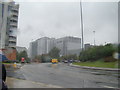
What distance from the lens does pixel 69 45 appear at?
102 meters

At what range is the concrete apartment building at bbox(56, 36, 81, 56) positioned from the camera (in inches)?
3955

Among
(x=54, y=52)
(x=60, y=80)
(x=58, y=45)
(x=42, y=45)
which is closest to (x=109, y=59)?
(x=60, y=80)

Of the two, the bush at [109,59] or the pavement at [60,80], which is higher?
the pavement at [60,80]

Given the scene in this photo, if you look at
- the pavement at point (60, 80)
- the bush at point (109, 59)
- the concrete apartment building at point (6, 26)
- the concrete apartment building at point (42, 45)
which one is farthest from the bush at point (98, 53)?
the concrete apartment building at point (42, 45)

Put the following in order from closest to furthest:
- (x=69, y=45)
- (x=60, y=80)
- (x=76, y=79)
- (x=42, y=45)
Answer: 1. (x=60, y=80)
2. (x=76, y=79)
3. (x=69, y=45)
4. (x=42, y=45)

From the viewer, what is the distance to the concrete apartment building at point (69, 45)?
100450 millimetres

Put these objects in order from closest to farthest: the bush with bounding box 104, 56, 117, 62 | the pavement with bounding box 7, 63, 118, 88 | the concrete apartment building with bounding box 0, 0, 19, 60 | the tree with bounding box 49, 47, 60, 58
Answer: the pavement with bounding box 7, 63, 118, 88 → the concrete apartment building with bounding box 0, 0, 19, 60 → the bush with bounding box 104, 56, 117, 62 → the tree with bounding box 49, 47, 60, 58

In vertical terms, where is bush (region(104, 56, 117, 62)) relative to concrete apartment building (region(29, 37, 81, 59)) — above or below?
below

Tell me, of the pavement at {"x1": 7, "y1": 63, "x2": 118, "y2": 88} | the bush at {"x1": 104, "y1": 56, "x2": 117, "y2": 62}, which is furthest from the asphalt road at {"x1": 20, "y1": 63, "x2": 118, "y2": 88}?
the bush at {"x1": 104, "y1": 56, "x2": 117, "y2": 62}

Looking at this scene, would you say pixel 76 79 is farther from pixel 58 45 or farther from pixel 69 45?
pixel 58 45

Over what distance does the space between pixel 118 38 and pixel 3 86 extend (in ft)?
98.7

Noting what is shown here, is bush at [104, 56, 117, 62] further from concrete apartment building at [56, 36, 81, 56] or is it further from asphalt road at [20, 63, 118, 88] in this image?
concrete apartment building at [56, 36, 81, 56]

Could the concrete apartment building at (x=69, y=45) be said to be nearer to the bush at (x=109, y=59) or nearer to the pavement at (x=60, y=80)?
the bush at (x=109, y=59)

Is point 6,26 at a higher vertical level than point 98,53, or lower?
higher
